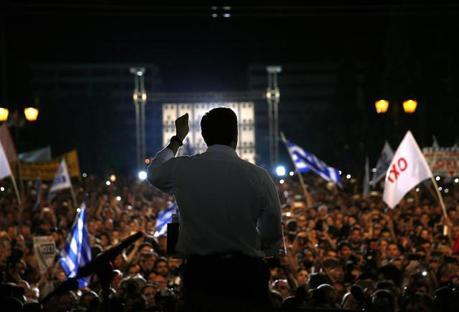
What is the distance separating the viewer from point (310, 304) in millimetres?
9219

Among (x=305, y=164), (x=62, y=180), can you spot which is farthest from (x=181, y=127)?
(x=62, y=180)

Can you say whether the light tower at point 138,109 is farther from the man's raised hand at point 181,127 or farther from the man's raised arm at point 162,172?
the man's raised arm at point 162,172

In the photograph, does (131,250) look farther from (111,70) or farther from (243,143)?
(111,70)

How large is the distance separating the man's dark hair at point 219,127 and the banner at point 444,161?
19990 mm

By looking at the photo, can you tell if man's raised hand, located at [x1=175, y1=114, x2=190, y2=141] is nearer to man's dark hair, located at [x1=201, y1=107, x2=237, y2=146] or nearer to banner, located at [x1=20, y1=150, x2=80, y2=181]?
man's dark hair, located at [x1=201, y1=107, x2=237, y2=146]

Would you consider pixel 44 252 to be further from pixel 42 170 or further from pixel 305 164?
pixel 42 170

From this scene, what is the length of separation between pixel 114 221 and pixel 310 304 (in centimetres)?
1306

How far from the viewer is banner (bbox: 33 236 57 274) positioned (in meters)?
14.7

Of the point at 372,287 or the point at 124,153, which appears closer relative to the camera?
the point at 372,287

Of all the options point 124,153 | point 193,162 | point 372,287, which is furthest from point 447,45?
point 124,153

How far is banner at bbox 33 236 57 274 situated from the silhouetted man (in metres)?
10.1

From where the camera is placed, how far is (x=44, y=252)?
1471 cm

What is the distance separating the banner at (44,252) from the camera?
48.1ft

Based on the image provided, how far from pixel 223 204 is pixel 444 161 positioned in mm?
20324
